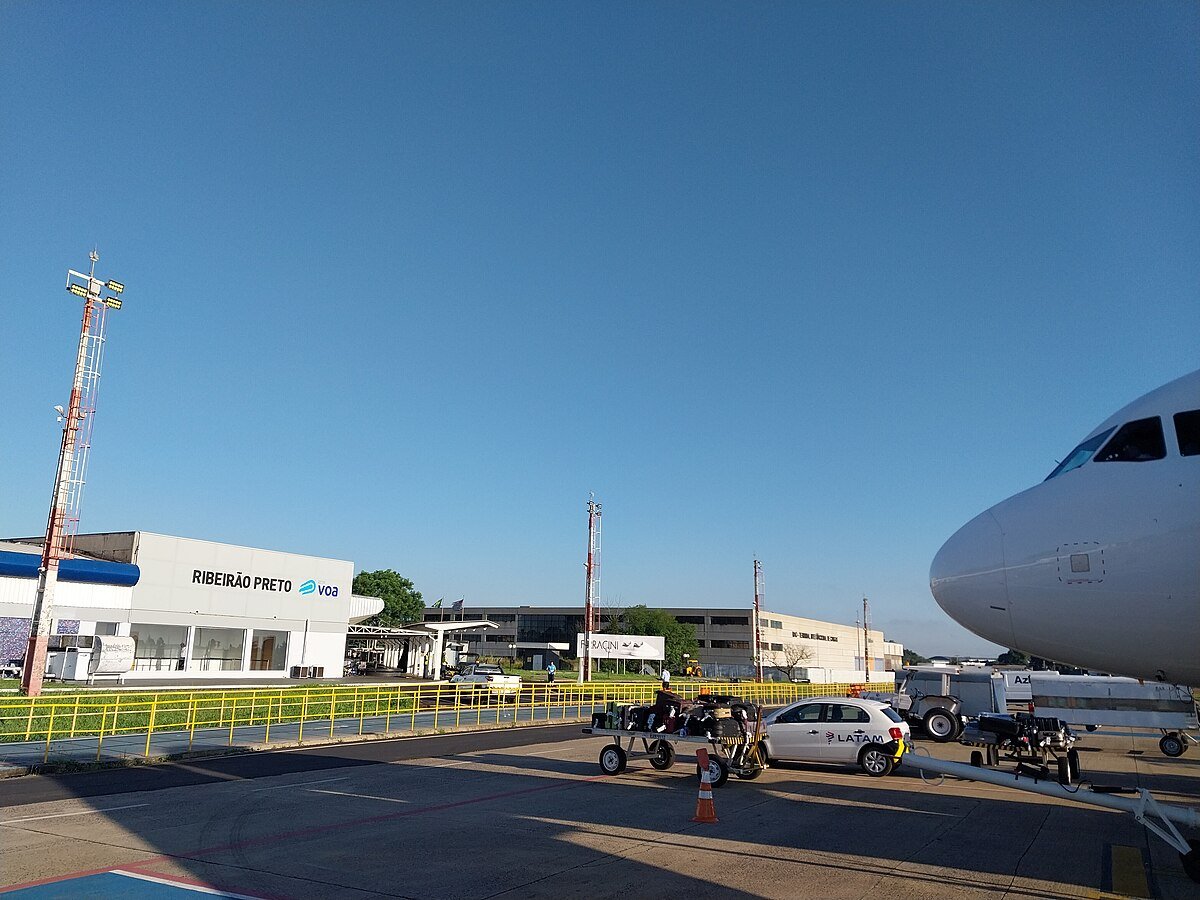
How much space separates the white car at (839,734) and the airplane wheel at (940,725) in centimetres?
882

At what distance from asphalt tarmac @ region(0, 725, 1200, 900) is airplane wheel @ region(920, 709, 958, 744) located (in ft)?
25.3

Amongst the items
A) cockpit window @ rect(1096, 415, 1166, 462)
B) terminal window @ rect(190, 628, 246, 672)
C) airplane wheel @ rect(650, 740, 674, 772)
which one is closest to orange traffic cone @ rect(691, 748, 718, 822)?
airplane wheel @ rect(650, 740, 674, 772)

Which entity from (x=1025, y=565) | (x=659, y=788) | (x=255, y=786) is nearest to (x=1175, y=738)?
(x=659, y=788)

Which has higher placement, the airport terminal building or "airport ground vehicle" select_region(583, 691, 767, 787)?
the airport terminal building

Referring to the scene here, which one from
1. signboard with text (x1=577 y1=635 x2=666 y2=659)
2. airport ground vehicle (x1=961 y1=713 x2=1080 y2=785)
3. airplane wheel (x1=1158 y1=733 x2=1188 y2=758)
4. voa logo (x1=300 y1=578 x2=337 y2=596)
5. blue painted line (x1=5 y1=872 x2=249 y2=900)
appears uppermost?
voa logo (x1=300 y1=578 x2=337 y2=596)

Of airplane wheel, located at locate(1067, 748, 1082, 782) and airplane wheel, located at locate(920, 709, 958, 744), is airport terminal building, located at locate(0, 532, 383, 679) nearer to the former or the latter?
airplane wheel, located at locate(920, 709, 958, 744)

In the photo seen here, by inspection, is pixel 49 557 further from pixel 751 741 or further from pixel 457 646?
pixel 457 646

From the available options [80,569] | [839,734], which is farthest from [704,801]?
[80,569]

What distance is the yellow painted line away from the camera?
8180 mm

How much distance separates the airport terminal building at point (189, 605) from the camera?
4206 centimetres

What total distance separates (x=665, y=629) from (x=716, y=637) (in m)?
8.58

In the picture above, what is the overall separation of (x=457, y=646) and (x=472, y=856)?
57898 millimetres

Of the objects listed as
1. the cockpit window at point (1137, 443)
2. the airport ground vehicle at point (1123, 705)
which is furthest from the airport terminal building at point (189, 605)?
the cockpit window at point (1137, 443)

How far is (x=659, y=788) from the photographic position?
49.0 ft
